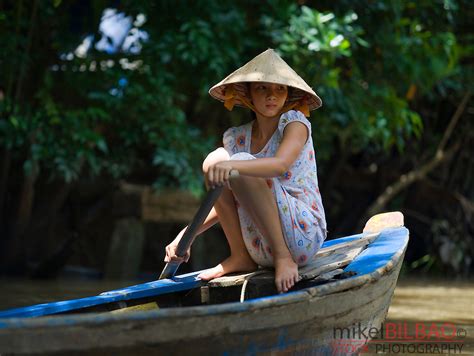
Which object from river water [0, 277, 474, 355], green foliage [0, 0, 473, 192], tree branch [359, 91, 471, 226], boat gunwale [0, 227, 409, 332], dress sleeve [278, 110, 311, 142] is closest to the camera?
boat gunwale [0, 227, 409, 332]

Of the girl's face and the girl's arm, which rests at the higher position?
the girl's face

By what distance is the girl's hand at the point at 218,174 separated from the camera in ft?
7.74

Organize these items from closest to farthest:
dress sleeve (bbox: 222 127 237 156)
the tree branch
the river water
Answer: dress sleeve (bbox: 222 127 237 156) < the river water < the tree branch

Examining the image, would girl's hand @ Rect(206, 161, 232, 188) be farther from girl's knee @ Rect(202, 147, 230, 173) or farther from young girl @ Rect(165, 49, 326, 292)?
girl's knee @ Rect(202, 147, 230, 173)

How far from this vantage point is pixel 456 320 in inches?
152

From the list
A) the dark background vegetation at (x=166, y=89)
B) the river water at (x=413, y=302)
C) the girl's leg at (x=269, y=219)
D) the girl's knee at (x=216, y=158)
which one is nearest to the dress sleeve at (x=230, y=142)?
the girl's knee at (x=216, y=158)

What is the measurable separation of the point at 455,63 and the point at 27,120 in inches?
139

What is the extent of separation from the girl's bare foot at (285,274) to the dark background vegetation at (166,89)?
2.68m

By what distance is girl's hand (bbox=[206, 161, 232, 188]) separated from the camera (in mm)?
2359

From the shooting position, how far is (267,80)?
270 cm

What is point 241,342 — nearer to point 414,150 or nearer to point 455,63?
point 455,63

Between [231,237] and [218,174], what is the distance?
0.54m

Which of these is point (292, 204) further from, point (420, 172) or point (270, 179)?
point (420, 172)

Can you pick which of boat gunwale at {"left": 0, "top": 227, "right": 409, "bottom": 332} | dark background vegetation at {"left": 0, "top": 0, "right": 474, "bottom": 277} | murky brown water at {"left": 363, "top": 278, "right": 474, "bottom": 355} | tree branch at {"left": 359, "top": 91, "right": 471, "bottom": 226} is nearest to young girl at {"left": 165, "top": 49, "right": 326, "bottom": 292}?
boat gunwale at {"left": 0, "top": 227, "right": 409, "bottom": 332}
